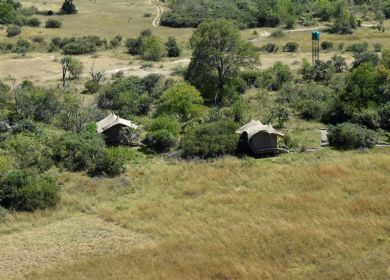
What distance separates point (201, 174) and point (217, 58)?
15737 millimetres

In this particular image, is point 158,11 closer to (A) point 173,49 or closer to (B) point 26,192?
(A) point 173,49

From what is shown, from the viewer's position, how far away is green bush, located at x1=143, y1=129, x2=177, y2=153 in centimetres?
3133

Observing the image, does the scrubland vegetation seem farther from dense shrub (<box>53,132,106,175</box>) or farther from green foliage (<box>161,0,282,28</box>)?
green foliage (<box>161,0,282,28</box>)

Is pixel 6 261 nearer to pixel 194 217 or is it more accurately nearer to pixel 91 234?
pixel 91 234

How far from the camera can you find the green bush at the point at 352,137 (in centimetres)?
3058

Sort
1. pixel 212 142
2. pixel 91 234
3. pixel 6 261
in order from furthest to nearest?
1. pixel 212 142
2. pixel 91 234
3. pixel 6 261

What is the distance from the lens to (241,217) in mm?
22250

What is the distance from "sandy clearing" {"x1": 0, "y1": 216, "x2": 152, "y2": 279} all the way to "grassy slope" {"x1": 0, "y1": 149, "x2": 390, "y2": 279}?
167 millimetres

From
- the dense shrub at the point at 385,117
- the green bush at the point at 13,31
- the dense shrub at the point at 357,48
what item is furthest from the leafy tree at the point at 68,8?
the dense shrub at the point at 385,117

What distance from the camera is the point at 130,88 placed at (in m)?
40.6

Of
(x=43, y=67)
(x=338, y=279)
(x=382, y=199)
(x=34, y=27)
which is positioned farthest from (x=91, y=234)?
(x=34, y=27)

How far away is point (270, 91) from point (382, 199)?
21687mm

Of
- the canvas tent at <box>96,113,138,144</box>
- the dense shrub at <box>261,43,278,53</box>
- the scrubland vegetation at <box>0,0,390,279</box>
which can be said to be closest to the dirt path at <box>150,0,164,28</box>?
the dense shrub at <box>261,43,278,53</box>

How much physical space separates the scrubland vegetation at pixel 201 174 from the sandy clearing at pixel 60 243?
0.07 metres
